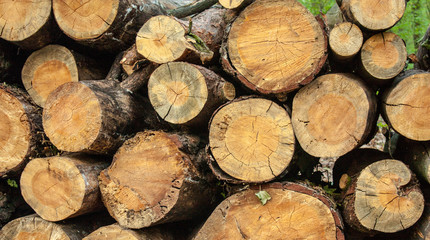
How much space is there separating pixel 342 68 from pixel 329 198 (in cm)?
92

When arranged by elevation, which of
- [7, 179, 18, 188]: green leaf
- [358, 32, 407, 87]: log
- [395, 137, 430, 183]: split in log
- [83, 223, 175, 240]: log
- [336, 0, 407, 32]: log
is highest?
[336, 0, 407, 32]: log

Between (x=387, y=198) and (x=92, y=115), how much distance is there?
207 centimetres

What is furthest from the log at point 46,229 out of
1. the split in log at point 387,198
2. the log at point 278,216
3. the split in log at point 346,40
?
the split in log at point 346,40

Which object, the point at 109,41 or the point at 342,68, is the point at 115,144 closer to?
the point at 109,41

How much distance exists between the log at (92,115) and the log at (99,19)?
36cm

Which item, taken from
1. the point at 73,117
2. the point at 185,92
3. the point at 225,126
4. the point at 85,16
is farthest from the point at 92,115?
the point at 225,126

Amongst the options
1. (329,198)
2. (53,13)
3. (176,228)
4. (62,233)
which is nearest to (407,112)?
(329,198)

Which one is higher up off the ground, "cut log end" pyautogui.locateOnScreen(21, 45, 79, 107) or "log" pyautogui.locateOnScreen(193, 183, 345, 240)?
"cut log end" pyautogui.locateOnScreen(21, 45, 79, 107)

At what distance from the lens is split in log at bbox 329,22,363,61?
2.37m

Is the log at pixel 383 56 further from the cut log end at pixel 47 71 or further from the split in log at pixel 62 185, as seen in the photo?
the cut log end at pixel 47 71

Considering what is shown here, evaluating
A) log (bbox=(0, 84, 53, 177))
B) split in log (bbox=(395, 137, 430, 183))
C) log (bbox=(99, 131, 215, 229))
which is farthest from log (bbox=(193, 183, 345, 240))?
log (bbox=(0, 84, 53, 177))

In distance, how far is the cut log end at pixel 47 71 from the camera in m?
3.21

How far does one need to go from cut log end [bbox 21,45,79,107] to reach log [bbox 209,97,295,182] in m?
1.46

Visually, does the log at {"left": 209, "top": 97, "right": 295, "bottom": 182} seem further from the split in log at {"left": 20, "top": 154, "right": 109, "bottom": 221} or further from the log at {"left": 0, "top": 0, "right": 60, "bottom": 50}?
the log at {"left": 0, "top": 0, "right": 60, "bottom": 50}
